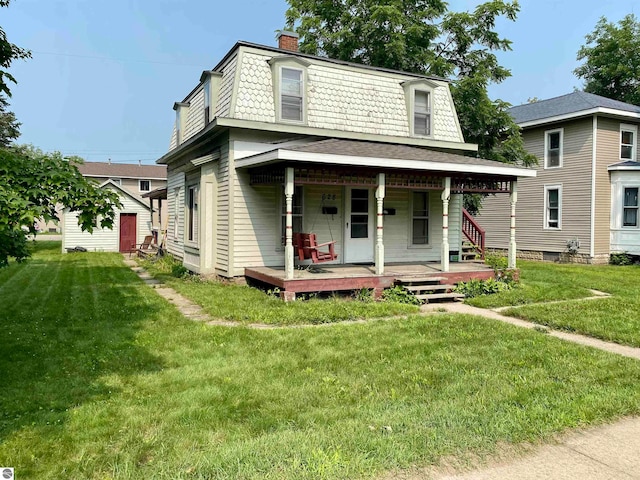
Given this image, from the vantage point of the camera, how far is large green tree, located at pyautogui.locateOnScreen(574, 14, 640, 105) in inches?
1147

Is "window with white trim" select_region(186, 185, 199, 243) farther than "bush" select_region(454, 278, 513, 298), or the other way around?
"window with white trim" select_region(186, 185, 199, 243)

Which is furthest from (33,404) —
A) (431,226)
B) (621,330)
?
(431,226)

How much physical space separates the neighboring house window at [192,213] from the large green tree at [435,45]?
11.2 m

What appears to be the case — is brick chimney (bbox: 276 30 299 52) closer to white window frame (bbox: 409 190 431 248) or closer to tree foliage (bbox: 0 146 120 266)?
white window frame (bbox: 409 190 431 248)

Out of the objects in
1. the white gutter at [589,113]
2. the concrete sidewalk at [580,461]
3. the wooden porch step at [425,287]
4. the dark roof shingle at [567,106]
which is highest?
the dark roof shingle at [567,106]

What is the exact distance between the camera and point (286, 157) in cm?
888

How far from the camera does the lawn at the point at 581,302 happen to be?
7465 millimetres

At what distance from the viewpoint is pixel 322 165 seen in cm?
977

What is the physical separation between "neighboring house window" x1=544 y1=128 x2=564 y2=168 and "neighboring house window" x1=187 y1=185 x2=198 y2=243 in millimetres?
15230

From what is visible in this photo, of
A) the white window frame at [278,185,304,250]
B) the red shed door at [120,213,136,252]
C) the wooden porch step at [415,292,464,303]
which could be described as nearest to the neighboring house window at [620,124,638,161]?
the wooden porch step at [415,292,464,303]

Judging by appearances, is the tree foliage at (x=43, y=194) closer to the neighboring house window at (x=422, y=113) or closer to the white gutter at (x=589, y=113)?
the neighboring house window at (x=422, y=113)

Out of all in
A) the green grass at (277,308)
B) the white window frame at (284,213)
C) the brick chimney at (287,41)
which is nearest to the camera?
the green grass at (277,308)

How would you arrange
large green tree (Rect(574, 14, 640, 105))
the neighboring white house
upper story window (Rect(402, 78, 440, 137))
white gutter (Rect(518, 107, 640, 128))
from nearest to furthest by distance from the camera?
the neighboring white house < upper story window (Rect(402, 78, 440, 137)) < white gutter (Rect(518, 107, 640, 128)) < large green tree (Rect(574, 14, 640, 105))

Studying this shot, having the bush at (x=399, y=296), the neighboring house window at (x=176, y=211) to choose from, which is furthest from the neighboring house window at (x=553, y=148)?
the neighboring house window at (x=176, y=211)
